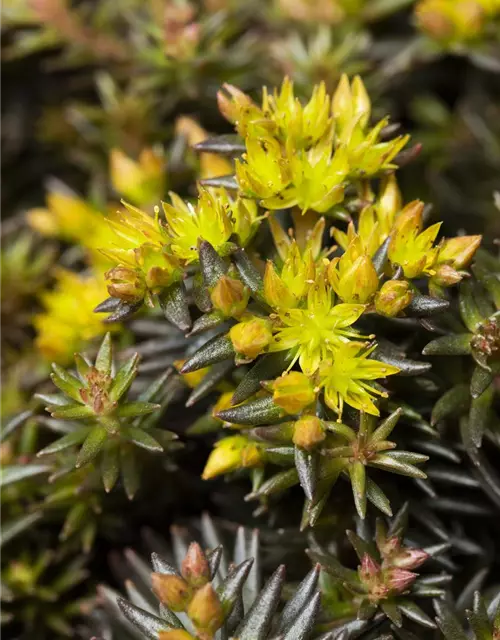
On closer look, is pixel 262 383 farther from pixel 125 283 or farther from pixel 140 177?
pixel 140 177

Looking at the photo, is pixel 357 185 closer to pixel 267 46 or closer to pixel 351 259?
pixel 351 259

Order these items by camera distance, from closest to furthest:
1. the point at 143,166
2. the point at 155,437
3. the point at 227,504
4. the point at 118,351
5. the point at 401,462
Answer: the point at 401,462 → the point at 155,437 → the point at 227,504 → the point at 118,351 → the point at 143,166

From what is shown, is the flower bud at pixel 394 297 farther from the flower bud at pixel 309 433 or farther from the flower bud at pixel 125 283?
the flower bud at pixel 125 283

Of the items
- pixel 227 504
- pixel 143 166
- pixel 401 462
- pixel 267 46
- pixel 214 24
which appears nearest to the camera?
pixel 401 462

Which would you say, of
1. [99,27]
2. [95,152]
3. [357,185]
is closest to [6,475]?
[357,185]

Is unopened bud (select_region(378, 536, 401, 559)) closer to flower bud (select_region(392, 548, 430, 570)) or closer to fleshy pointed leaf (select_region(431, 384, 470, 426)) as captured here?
flower bud (select_region(392, 548, 430, 570))

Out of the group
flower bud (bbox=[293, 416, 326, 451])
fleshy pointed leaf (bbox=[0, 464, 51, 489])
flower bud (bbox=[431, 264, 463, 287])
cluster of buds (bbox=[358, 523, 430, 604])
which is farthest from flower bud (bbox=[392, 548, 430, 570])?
fleshy pointed leaf (bbox=[0, 464, 51, 489])

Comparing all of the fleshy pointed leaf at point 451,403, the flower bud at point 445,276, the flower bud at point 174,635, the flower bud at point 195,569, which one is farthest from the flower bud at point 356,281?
the flower bud at point 174,635
